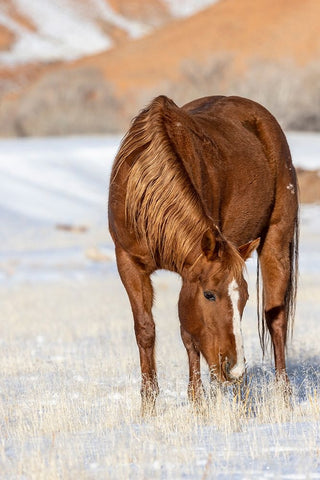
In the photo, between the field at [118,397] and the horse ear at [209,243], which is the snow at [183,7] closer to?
the field at [118,397]

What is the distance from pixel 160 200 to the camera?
5020 millimetres

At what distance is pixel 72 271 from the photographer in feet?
56.7

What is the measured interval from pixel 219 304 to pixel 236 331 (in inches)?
7.0

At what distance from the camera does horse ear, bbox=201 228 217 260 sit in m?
4.71

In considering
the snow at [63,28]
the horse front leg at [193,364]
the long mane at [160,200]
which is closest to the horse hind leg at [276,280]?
the horse front leg at [193,364]

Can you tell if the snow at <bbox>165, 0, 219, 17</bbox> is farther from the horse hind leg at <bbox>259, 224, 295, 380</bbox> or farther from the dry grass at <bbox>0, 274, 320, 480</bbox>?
the horse hind leg at <bbox>259, 224, 295, 380</bbox>

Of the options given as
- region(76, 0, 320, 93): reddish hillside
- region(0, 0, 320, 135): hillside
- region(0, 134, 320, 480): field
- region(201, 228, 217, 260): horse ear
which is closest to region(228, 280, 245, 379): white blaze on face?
region(201, 228, 217, 260): horse ear

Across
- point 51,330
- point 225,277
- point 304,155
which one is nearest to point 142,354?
point 225,277

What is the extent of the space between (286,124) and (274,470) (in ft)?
125

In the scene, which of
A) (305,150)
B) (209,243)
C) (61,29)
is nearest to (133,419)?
(209,243)

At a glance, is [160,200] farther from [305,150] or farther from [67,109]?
[67,109]

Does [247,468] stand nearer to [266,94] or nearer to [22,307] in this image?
[22,307]

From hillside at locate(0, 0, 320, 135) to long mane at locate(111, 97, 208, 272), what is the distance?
3588cm

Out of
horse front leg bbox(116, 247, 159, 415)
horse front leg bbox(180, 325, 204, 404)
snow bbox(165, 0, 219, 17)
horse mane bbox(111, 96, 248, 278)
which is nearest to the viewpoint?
horse mane bbox(111, 96, 248, 278)
